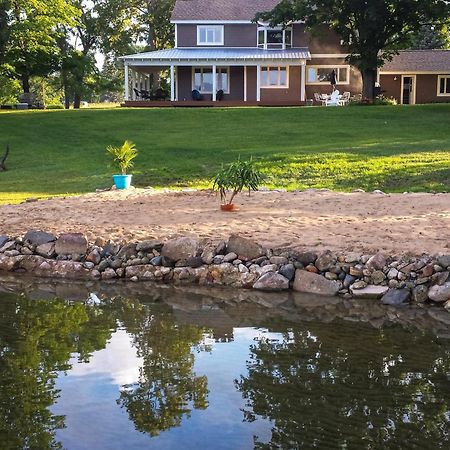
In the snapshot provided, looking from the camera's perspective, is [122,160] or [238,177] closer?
[238,177]

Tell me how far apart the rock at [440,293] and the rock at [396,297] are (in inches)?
11.2

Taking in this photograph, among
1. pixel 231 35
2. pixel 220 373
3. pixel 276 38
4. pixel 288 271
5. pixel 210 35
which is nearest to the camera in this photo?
pixel 220 373

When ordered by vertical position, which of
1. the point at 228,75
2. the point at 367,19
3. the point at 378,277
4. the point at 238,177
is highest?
the point at 367,19

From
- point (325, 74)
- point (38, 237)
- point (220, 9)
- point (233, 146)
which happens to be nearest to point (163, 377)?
point (38, 237)

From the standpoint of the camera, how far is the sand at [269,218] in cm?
1078

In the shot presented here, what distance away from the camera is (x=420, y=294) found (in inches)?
368

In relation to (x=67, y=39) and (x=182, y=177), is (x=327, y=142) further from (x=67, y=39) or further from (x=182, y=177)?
(x=67, y=39)

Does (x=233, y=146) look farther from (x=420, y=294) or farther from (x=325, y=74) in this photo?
(x=325, y=74)

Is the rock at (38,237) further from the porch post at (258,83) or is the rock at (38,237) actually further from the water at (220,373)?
the porch post at (258,83)

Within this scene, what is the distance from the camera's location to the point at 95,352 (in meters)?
7.25

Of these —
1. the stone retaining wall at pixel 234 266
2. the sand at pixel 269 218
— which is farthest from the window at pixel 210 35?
the stone retaining wall at pixel 234 266

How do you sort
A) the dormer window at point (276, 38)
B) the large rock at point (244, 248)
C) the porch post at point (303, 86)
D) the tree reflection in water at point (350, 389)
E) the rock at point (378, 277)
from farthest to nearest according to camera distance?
the dormer window at point (276, 38) < the porch post at point (303, 86) < the large rock at point (244, 248) < the rock at point (378, 277) < the tree reflection in water at point (350, 389)

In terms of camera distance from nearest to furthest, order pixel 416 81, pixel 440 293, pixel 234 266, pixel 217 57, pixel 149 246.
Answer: pixel 440 293
pixel 234 266
pixel 149 246
pixel 217 57
pixel 416 81

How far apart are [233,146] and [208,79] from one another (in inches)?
750
